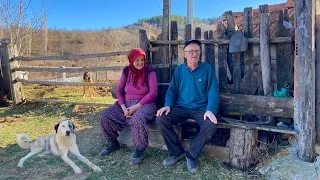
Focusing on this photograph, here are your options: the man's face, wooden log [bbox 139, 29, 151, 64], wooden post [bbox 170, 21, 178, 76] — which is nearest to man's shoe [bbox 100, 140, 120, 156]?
wooden post [bbox 170, 21, 178, 76]

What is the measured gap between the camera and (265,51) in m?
3.45

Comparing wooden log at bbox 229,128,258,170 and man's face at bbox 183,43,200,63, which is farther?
man's face at bbox 183,43,200,63

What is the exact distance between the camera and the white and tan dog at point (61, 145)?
3.42 m

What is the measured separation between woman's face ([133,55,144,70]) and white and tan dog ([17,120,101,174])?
1.15 metres

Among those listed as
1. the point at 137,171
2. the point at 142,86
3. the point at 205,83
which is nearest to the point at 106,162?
the point at 137,171

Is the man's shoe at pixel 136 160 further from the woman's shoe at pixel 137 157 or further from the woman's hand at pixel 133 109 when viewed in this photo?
the woman's hand at pixel 133 109

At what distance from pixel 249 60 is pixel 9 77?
6.38 metres

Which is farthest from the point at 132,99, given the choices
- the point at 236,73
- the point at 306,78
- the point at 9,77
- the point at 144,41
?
the point at 9,77

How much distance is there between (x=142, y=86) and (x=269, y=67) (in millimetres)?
1685

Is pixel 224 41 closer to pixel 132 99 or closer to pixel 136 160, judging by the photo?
pixel 132 99

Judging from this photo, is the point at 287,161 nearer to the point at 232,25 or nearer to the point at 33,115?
the point at 232,25

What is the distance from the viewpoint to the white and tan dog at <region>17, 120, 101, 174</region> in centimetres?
342

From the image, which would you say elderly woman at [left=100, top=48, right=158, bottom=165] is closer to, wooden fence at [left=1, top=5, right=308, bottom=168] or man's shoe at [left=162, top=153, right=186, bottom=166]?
man's shoe at [left=162, top=153, right=186, bottom=166]

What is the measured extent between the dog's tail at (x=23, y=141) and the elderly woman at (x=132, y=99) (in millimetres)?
1058
